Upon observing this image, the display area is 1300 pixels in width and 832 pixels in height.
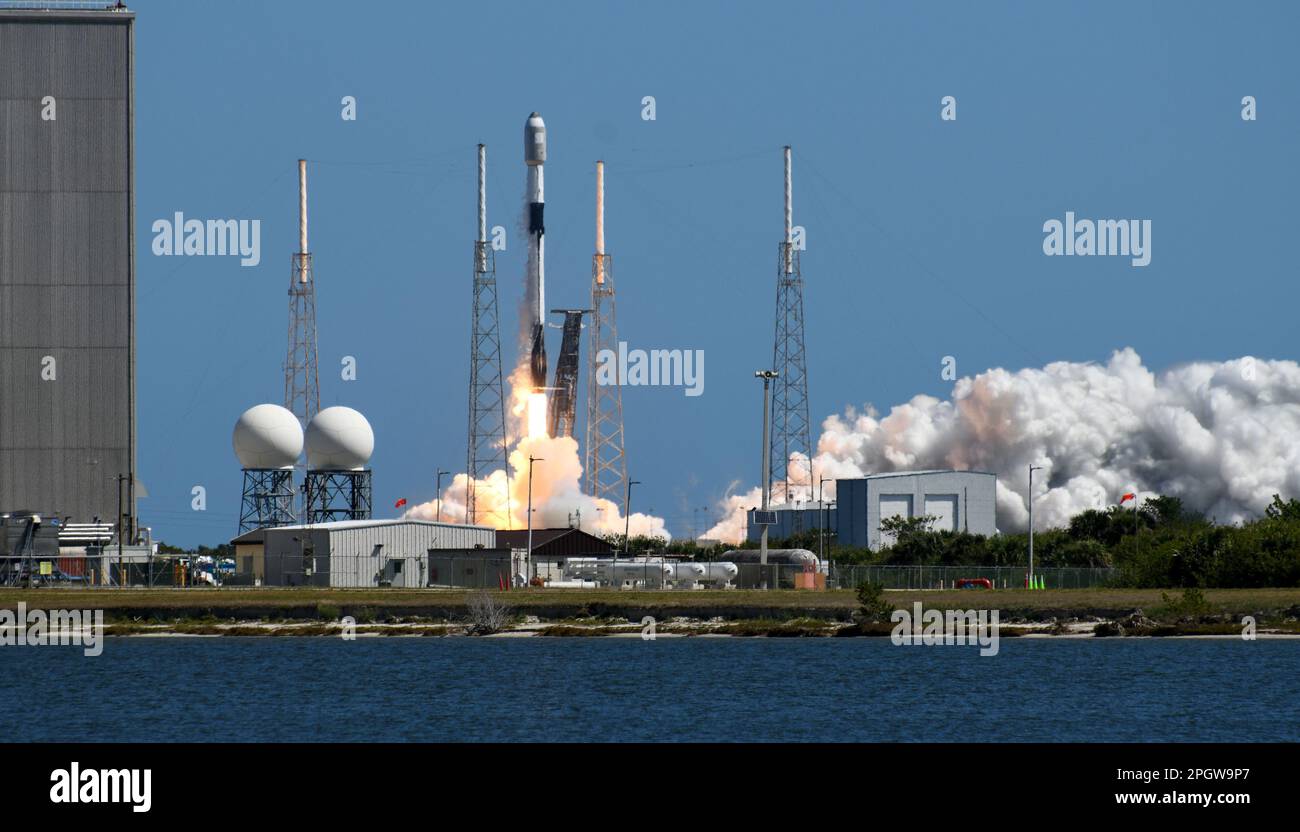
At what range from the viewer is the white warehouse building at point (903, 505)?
144750 mm

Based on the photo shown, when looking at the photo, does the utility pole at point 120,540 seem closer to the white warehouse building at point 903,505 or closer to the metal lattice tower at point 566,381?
the metal lattice tower at point 566,381

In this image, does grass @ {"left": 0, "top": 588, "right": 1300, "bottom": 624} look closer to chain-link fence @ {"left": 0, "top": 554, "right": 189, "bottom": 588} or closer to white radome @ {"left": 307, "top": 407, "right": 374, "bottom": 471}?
chain-link fence @ {"left": 0, "top": 554, "right": 189, "bottom": 588}

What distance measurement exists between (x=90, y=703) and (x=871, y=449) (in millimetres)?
117631

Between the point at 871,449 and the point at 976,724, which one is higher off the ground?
the point at 871,449

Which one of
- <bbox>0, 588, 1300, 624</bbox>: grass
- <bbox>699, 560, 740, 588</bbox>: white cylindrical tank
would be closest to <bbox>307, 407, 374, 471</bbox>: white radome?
<bbox>699, 560, 740, 588</bbox>: white cylindrical tank

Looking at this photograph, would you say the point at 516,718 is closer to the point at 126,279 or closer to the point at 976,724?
the point at 976,724

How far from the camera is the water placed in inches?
1959

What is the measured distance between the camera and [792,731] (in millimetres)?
49188

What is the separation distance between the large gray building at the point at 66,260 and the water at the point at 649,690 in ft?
106

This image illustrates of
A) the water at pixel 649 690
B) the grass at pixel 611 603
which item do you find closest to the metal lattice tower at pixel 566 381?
the grass at pixel 611 603
